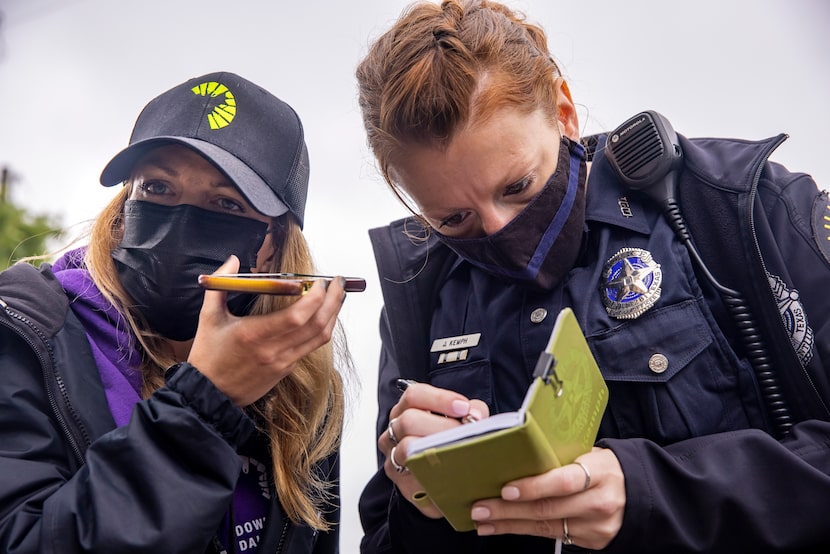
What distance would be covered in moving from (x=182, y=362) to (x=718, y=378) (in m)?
1.53

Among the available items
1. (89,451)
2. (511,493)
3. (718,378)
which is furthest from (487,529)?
(89,451)

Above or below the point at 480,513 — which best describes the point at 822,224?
above

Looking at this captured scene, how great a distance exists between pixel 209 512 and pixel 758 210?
156 centimetres

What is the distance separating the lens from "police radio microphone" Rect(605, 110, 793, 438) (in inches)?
73.7

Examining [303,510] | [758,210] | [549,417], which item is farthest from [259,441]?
[758,210]

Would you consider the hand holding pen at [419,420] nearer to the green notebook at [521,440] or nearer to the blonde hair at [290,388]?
the green notebook at [521,440]

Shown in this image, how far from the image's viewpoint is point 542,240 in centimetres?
210

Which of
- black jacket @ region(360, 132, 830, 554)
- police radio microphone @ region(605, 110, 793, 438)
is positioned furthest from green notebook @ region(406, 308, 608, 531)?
police radio microphone @ region(605, 110, 793, 438)

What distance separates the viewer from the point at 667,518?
1696 mm

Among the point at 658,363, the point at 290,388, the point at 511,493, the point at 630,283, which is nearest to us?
the point at 511,493

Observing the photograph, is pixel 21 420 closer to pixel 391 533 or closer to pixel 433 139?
pixel 391 533

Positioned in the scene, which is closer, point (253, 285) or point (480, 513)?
point (480, 513)

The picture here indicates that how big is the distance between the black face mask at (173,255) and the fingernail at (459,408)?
0.84 metres

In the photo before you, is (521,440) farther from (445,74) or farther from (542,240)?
(445,74)
